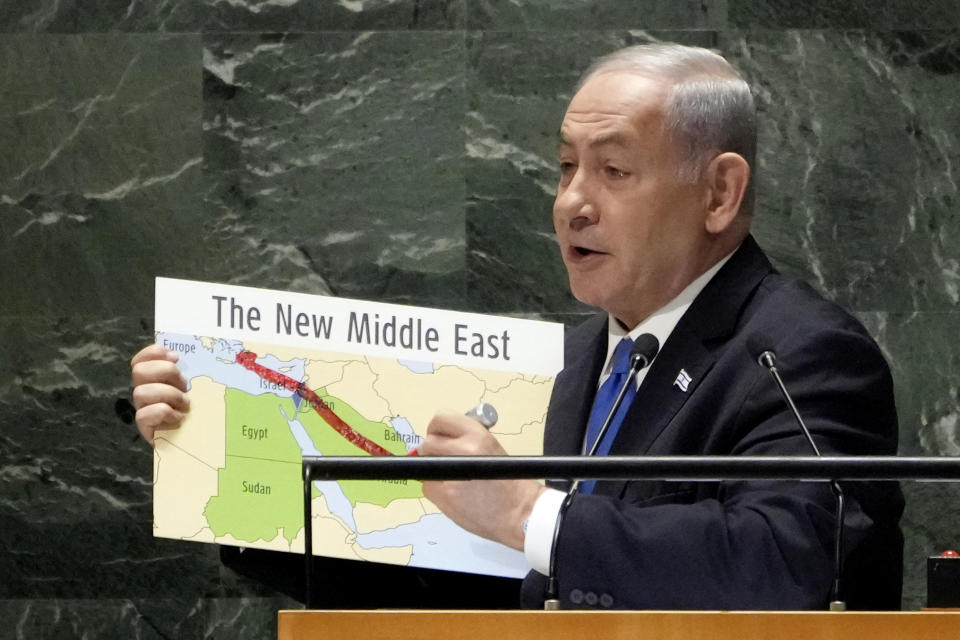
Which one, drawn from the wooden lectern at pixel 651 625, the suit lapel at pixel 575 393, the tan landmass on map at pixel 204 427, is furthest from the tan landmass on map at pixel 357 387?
the wooden lectern at pixel 651 625

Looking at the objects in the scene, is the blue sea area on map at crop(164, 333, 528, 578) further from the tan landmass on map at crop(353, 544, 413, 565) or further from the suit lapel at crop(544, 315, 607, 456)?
the suit lapel at crop(544, 315, 607, 456)

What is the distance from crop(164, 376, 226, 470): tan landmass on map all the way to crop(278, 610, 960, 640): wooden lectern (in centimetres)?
115

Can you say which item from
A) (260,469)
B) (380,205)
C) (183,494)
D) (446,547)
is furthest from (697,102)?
(380,205)

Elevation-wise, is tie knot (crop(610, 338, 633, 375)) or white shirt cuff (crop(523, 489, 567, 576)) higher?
tie knot (crop(610, 338, 633, 375))

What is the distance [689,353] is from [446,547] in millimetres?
585

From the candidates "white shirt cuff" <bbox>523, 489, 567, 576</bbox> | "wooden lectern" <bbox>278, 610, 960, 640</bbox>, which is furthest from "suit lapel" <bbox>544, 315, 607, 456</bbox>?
"wooden lectern" <bbox>278, 610, 960, 640</bbox>

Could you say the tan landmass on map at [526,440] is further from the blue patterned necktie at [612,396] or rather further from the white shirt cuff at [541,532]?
the white shirt cuff at [541,532]

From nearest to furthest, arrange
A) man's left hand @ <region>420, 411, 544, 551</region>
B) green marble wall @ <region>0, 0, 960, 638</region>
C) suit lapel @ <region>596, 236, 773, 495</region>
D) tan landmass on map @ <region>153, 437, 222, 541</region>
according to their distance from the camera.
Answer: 1. man's left hand @ <region>420, 411, 544, 551</region>
2. suit lapel @ <region>596, 236, 773, 495</region>
3. tan landmass on map @ <region>153, 437, 222, 541</region>
4. green marble wall @ <region>0, 0, 960, 638</region>

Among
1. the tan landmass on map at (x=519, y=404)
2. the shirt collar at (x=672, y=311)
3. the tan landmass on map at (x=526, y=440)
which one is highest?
the shirt collar at (x=672, y=311)

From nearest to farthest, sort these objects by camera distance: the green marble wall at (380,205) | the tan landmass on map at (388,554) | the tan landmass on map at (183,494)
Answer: the tan landmass on map at (183,494) < the tan landmass on map at (388,554) < the green marble wall at (380,205)

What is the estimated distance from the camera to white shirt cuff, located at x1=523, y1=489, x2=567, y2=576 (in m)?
2.31

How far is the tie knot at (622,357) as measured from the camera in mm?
2892

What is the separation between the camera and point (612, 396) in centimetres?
289

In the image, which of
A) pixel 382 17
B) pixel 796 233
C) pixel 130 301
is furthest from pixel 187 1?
pixel 796 233
